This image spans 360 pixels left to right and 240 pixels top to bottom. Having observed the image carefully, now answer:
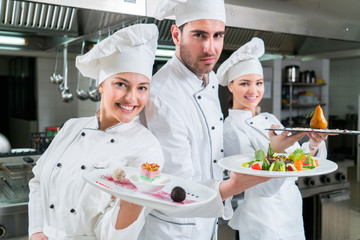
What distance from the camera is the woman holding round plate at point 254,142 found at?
2.02m

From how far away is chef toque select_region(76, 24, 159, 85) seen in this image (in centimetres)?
121

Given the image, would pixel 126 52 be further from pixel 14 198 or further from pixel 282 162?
pixel 14 198

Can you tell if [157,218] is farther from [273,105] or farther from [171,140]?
[273,105]

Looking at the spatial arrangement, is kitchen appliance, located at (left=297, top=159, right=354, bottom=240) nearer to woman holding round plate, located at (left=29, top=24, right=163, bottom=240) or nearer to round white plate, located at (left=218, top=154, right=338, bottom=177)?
round white plate, located at (left=218, top=154, right=338, bottom=177)

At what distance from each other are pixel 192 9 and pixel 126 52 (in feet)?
1.09

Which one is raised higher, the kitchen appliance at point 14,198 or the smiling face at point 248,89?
the smiling face at point 248,89

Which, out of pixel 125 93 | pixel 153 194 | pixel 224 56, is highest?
pixel 224 56

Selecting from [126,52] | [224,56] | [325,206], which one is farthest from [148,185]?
[224,56]

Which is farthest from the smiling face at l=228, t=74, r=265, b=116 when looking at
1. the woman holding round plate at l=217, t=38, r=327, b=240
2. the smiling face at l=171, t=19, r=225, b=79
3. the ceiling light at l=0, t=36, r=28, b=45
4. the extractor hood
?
the ceiling light at l=0, t=36, r=28, b=45

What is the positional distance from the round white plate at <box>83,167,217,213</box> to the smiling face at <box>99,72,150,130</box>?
8.1 inches

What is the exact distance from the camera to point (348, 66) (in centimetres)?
950

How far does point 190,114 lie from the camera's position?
146 centimetres

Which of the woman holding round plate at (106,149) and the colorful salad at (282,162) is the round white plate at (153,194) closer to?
the woman holding round plate at (106,149)

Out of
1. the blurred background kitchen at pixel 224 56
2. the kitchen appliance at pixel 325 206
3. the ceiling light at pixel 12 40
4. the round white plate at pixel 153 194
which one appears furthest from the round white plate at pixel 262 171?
the ceiling light at pixel 12 40
